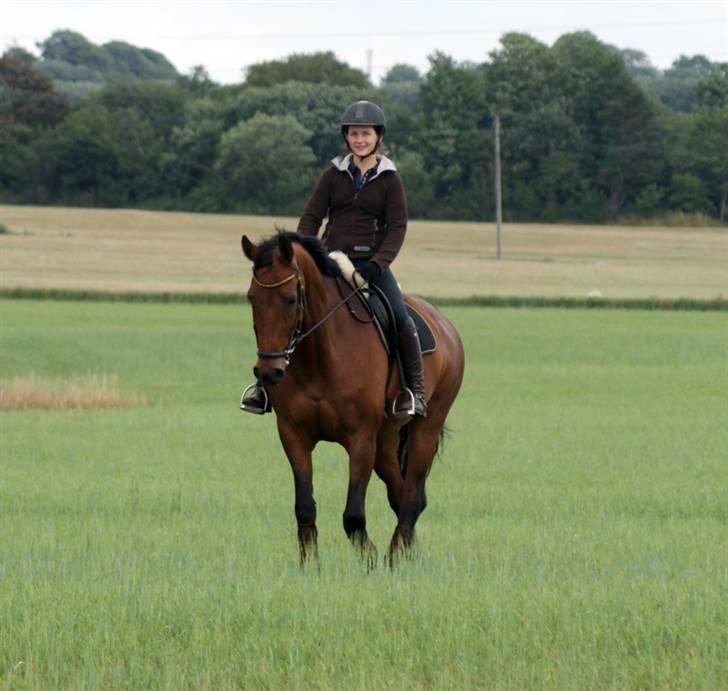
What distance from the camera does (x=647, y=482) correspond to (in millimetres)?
17109

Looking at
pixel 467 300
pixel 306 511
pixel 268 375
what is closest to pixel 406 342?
pixel 306 511

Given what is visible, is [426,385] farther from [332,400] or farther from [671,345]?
[671,345]

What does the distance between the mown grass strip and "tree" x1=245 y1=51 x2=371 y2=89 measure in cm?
6507

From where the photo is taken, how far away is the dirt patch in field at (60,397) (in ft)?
90.8

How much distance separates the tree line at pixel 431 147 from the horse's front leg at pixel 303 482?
316 ft

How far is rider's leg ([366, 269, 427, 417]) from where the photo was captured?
1137 centimetres

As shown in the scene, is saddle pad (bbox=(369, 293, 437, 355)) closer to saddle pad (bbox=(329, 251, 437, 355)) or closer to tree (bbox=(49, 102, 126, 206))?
saddle pad (bbox=(329, 251, 437, 355))

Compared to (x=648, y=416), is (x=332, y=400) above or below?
above

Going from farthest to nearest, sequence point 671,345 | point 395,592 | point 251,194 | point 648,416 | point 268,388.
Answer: point 251,194 → point 671,345 → point 648,416 → point 268,388 → point 395,592

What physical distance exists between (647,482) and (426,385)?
19.4ft

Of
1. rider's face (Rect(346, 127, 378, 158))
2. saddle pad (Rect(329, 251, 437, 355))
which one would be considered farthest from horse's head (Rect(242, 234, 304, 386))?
rider's face (Rect(346, 127, 378, 158))

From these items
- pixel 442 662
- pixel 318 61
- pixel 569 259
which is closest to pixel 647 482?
pixel 442 662

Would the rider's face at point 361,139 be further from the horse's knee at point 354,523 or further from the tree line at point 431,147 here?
the tree line at point 431,147

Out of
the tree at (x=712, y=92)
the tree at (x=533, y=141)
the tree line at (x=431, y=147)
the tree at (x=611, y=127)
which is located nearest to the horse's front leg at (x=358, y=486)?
the tree line at (x=431, y=147)
